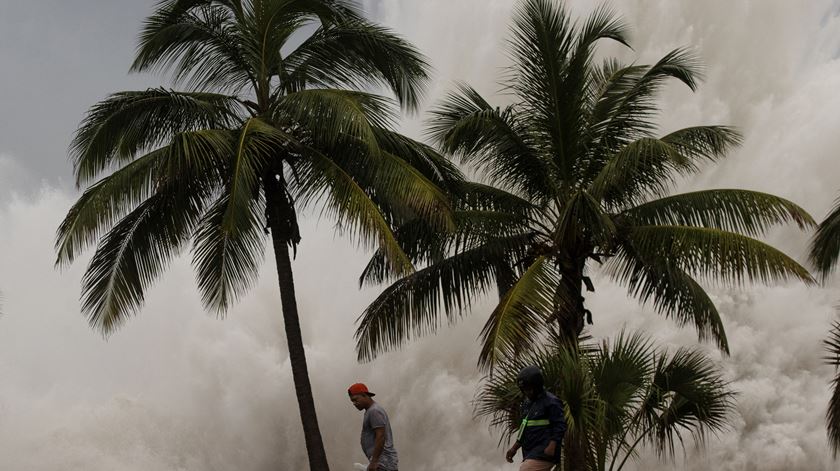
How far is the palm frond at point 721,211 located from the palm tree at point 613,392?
2.79 m

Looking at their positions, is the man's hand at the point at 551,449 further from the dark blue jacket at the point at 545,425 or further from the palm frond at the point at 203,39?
the palm frond at the point at 203,39

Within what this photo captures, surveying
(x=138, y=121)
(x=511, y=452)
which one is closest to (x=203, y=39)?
(x=138, y=121)

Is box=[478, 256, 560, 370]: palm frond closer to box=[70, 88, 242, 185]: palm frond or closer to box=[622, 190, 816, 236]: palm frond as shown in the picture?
box=[622, 190, 816, 236]: palm frond

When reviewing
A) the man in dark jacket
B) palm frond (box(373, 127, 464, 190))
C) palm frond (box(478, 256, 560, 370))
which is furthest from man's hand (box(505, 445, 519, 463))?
palm frond (box(373, 127, 464, 190))

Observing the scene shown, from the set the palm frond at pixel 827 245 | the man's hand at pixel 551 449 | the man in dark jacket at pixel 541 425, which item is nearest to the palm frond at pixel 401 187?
the man in dark jacket at pixel 541 425

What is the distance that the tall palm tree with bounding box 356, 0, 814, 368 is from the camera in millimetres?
17297

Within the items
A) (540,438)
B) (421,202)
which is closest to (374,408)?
(540,438)

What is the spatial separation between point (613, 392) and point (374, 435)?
161 inches

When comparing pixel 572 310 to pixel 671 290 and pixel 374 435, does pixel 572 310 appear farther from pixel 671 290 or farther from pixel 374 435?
pixel 374 435

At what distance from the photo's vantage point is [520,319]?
14828 mm

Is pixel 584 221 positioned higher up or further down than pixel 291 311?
higher up

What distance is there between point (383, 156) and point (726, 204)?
5894 mm

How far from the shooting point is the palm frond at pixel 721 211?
54.7ft

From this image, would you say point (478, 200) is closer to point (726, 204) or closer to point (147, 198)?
point (726, 204)
